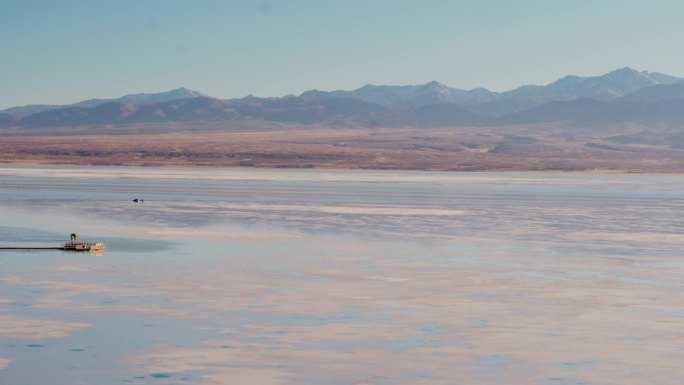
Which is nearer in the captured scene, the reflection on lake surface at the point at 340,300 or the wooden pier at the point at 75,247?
the reflection on lake surface at the point at 340,300

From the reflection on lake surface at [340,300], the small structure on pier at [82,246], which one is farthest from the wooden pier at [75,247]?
the reflection on lake surface at [340,300]

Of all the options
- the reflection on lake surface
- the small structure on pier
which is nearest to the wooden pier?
the small structure on pier

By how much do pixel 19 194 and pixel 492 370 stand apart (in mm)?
43568

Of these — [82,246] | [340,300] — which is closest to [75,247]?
[82,246]

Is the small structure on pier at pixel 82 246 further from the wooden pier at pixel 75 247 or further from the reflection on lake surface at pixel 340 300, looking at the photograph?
the reflection on lake surface at pixel 340 300

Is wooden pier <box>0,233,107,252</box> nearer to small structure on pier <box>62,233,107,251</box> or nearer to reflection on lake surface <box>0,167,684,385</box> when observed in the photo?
small structure on pier <box>62,233,107,251</box>

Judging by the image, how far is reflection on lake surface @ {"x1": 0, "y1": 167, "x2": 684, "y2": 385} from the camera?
48.3ft

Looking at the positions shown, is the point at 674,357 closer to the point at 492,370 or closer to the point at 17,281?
the point at 492,370

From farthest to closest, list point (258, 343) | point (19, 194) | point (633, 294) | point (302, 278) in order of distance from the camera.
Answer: point (19, 194), point (302, 278), point (633, 294), point (258, 343)

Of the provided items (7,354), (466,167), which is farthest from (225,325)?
(466,167)

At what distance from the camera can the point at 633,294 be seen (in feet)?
70.4

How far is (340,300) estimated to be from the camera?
802 inches

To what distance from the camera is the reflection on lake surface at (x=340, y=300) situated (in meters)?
14.7

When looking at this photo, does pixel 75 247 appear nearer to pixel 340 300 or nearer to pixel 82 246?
pixel 82 246
